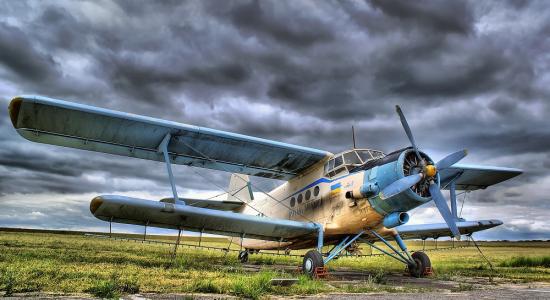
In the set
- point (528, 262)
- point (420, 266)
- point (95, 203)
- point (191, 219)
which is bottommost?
point (420, 266)

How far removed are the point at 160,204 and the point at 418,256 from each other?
769 centimetres

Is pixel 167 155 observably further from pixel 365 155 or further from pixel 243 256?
pixel 243 256

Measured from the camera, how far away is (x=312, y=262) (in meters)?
9.52

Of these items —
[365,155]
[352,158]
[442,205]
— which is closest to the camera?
[442,205]

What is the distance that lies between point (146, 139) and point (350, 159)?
20.7ft

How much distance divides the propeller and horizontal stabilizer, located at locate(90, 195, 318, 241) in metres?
3.03

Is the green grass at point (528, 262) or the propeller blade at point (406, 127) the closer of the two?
the propeller blade at point (406, 127)

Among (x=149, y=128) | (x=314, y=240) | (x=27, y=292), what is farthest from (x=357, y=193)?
(x=27, y=292)

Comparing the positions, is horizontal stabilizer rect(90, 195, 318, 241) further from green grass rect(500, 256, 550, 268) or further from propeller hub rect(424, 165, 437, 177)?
green grass rect(500, 256, 550, 268)

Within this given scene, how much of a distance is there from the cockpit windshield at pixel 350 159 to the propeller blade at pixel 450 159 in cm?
177

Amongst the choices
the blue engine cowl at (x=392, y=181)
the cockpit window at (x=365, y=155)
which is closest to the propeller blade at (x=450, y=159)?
the blue engine cowl at (x=392, y=181)

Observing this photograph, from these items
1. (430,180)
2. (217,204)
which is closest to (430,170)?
(430,180)

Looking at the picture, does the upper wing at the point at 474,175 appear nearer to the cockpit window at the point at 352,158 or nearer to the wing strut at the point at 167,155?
the cockpit window at the point at 352,158

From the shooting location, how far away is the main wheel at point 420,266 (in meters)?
11.2
